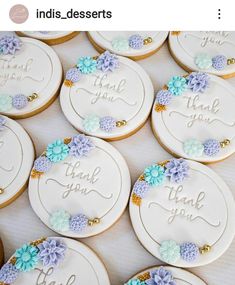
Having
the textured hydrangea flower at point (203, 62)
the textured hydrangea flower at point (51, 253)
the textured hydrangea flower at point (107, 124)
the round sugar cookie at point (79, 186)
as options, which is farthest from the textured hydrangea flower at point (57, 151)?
the textured hydrangea flower at point (203, 62)

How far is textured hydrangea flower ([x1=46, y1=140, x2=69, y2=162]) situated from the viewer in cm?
97

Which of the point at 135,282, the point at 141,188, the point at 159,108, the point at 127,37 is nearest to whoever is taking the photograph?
the point at 135,282

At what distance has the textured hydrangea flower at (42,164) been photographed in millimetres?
954

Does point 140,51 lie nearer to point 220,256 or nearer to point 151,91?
point 151,91

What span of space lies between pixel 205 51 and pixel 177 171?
0.39m

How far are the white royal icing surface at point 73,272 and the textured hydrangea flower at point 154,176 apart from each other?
0.22 m

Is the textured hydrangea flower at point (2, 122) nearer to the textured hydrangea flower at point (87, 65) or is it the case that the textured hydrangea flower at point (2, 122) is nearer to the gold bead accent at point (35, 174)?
the gold bead accent at point (35, 174)

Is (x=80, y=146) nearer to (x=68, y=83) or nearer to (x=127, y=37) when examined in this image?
(x=68, y=83)

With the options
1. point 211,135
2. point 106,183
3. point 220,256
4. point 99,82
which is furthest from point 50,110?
point 220,256

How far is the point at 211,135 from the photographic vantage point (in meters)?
0.99

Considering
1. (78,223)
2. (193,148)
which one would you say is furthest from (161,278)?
(193,148)

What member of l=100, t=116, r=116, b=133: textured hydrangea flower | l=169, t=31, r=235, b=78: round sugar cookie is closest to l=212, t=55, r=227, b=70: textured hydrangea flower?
l=169, t=31, r=235, b=78: round sugar cookie

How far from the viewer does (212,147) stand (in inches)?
37.6

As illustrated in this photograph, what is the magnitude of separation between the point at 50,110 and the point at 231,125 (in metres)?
0.51
